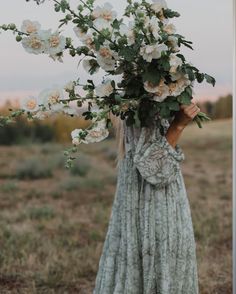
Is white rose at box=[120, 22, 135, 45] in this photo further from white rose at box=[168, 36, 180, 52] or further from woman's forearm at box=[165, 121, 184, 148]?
woman's forearm at box=[165, 121, 184, 148]

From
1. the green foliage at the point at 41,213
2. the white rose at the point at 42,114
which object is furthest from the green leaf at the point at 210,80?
the green foliage at the point at 41,213

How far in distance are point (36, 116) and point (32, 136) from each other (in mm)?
9299

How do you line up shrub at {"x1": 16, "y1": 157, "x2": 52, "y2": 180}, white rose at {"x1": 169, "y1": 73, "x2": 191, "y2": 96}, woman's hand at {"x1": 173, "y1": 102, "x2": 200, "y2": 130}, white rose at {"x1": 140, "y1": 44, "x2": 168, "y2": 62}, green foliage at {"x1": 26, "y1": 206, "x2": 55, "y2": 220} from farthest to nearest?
shrub at {"x1": 16, "y1": 157, "x2": 52, "y2": 180}
green foliage at {"x1": 26, "y1": 206, "x2": 55, "y2": 220}
woman's hand at {"x1": 173, "y1": 102, "x2": 200, "y2": 130}
white rose at {"x1": 169, "y1": 73, "x2": 191, "y2": 96}
white rose at {"x1": 140, "y1": 44, "x2": 168, "y2": 62}

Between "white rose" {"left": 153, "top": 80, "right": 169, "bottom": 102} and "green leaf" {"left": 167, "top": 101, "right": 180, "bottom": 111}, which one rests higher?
"white rose" {"left": 153, "top": 80, "right": 169, "bottom": 102}

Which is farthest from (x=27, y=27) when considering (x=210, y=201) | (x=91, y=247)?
(x=210, y=201)

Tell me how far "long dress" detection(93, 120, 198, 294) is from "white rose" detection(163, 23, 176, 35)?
1.31ft

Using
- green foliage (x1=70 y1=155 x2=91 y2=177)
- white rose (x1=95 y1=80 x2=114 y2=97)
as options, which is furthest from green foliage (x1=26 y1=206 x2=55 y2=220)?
white rose (x1=95 y1=80 x2=114 y2=97)

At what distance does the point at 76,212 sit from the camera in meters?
7.64

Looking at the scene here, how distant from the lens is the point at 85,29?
2.77 meters

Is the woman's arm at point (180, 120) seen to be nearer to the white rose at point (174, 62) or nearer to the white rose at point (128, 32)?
the white rose at point (174, 62)

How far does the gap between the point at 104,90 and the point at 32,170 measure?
25.1 ft

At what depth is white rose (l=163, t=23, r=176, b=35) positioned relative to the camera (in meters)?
2.78

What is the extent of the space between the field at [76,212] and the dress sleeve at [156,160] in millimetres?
1789

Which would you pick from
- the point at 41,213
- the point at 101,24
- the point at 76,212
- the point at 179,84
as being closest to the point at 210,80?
the point at 179,84
